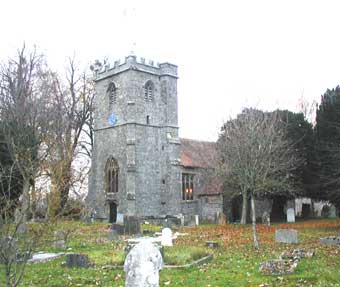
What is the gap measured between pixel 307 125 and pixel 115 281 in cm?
2627

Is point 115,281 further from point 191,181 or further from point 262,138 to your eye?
point 191,181

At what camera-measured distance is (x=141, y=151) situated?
35562mm

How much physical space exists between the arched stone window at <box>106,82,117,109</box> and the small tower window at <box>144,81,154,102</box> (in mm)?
2632

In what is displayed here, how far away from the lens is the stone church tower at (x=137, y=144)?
3506cm

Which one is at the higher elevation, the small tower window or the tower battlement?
the tower battlement

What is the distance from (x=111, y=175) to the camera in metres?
36.8

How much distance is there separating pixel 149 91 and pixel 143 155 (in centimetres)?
555

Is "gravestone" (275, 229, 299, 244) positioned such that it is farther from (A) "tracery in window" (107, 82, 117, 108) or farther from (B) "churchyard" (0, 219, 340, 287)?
(A) "tracery in window" (107, 82, 117, 108)

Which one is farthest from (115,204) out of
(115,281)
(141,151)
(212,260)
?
(115,281)

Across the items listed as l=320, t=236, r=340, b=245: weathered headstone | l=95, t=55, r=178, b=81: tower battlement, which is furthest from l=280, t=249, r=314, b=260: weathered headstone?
l=95, t=55, r=178, b=81: tower battlement

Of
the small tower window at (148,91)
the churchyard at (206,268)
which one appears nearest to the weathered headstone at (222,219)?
the small tower window at (148,91)

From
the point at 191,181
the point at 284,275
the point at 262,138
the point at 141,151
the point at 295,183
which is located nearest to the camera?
the point at 284,275

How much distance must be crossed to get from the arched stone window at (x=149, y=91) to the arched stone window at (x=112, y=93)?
8.64ft

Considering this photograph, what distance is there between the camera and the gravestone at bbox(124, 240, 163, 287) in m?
6.37
